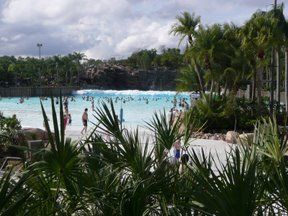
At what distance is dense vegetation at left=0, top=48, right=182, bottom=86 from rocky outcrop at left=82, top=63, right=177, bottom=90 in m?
2.89

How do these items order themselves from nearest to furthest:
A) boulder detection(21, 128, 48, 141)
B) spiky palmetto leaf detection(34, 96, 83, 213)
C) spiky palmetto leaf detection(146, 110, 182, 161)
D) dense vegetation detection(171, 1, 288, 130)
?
1. spiky palmetto leaf detection(34, 96, 83, 213)
2. spiky palmetto leaf detection(146, 110, 182, 161)
3. boulder detection(21, 128, 48, 141)
4. dense vegetation detection(171, 1, 288, 130)

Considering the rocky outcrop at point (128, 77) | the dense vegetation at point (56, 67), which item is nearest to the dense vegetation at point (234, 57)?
the dense vegetation at point (56, 67)

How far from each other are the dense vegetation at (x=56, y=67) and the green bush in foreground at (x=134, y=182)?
88.8 metres

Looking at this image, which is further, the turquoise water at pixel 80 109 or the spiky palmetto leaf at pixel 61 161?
the turquoise water at pixel 80 109

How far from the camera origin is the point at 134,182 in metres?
4.21

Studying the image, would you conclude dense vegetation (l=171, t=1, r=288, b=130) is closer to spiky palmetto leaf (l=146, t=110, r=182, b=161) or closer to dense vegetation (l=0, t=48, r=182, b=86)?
spiky palmetto leaf (l=146, t=110, r=182, b=161)

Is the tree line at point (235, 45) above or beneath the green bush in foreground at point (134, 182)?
above

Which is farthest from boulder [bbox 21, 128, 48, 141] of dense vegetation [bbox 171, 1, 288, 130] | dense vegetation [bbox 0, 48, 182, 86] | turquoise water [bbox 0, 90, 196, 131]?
dense vegetation [bbox 0, 48, 182, 86]

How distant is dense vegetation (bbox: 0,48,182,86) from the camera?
104 metres

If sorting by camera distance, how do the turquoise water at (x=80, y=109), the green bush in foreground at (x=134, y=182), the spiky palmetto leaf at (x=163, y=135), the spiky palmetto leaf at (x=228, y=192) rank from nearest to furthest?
1. the spiky palmetto leaf at (x=228, y=192)
2. the green bush in foreground at (x=134, y=182)
3. the spiky palmetto leaf at (x=163, y=135)
4. the turquoise water at (x=80, y=109)

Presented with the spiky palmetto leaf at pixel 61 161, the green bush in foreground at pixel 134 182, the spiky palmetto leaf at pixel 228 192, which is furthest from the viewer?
the spiky palmetto leaf at pixel 61 161

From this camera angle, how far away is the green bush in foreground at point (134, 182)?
10.5 feet

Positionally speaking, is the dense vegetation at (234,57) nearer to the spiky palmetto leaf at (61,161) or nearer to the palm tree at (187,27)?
the palm tree at (187,27)

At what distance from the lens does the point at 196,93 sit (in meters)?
39.3
